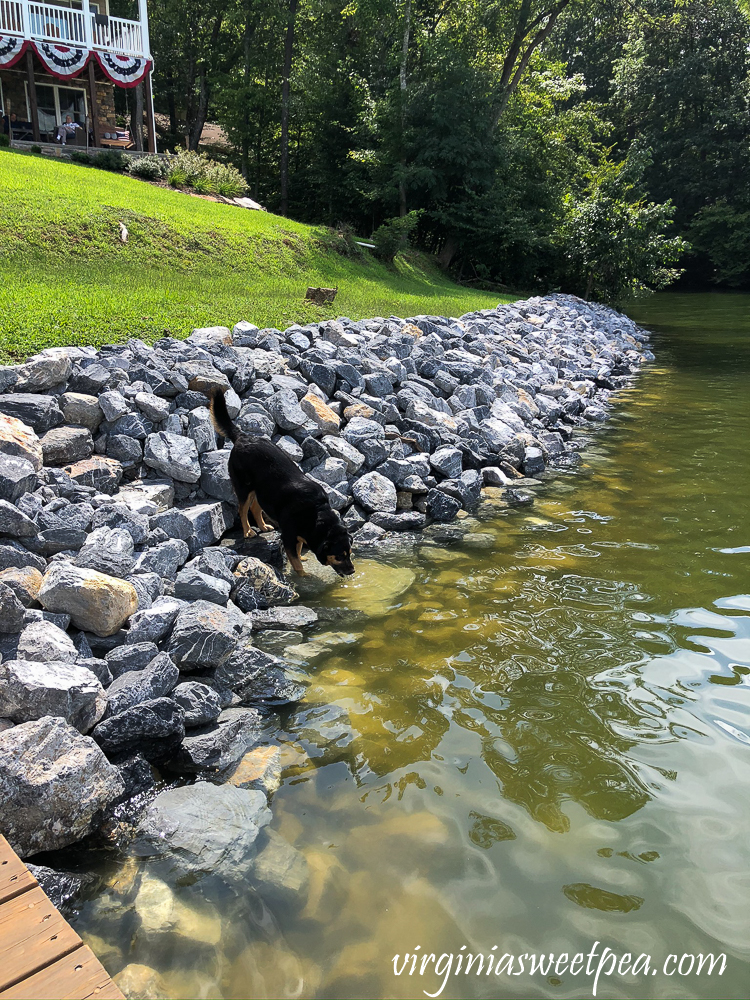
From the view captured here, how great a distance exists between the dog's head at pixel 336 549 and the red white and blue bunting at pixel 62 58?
2365 centimetres

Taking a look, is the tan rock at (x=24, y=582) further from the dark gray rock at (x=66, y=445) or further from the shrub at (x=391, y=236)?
the shrub at (x=391, y=236)

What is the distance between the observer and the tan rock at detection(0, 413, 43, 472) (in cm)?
479

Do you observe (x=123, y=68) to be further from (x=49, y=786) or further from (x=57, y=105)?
(x=49, y=786)

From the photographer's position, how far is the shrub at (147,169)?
61.5 ft

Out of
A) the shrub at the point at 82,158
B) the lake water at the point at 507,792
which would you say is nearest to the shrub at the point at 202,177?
the shrub at the point at 82,158

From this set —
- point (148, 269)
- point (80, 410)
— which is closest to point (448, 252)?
point (148, 269)

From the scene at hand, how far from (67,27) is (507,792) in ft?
88.8

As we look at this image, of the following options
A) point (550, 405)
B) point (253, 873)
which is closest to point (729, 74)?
point (550, 405)

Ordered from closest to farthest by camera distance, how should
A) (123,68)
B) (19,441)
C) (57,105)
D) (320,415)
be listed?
(19,441) < (320,415) < (123,68) < (57,105)

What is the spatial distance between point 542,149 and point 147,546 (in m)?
25.0

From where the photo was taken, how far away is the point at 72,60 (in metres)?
21.8

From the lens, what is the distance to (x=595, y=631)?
14.7ft

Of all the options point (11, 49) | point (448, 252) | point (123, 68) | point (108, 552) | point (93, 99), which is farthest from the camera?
point (448, 252)

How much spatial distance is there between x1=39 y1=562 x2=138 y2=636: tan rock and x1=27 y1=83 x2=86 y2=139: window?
85.5 ft
